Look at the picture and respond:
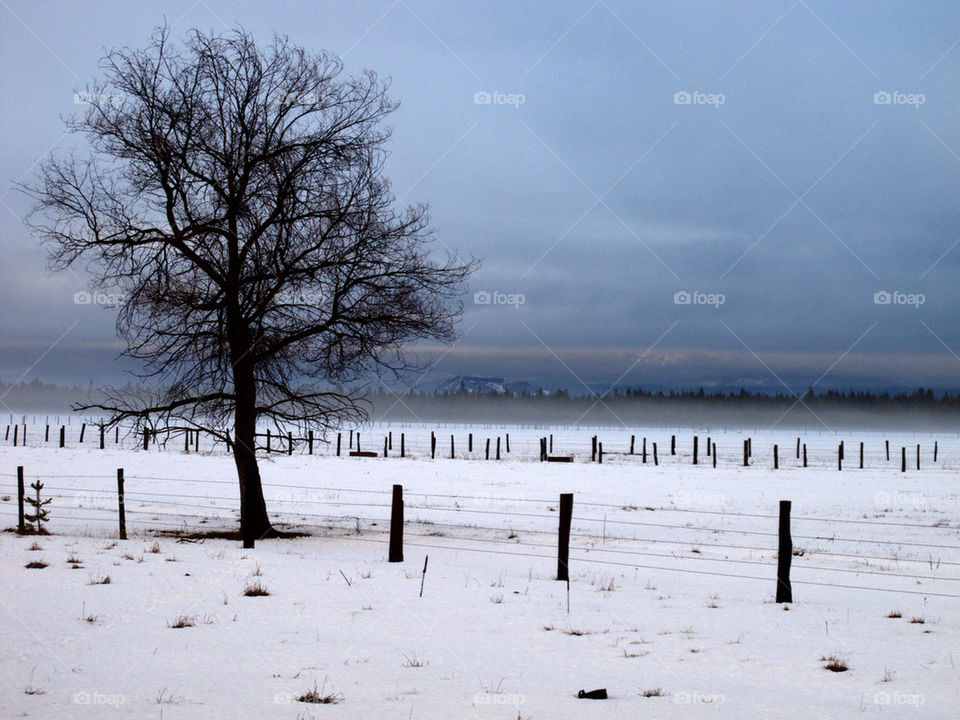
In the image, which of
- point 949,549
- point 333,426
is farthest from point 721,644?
point 949,549

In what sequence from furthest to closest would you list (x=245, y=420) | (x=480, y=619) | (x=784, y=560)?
(x=245, y=420), (x=784, y=560), (x=480, y=619)

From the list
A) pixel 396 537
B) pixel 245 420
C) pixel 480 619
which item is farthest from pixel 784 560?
pixel 245 420

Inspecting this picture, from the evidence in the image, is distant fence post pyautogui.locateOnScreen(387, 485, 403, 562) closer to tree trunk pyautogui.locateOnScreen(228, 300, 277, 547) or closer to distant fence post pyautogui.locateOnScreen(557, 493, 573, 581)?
distant fence post pyautogui.locateOnScreen(557, 493, 573, 581)

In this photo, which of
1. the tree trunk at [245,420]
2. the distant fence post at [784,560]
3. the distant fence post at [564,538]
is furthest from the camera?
the tree trunk at [245,420]

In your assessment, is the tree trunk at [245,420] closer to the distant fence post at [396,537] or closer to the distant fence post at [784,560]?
the distant fence post at [396,537]

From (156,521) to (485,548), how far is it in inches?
358

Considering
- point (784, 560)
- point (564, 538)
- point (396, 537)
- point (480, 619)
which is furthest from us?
point (396, 537)

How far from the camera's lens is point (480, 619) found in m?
10.0

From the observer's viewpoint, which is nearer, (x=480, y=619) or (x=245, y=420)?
(x=480, y=619)

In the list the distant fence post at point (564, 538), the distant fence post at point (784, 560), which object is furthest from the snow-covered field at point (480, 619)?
the distant fence post at point (784, 560)

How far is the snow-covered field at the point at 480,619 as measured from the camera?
6902 millimetres

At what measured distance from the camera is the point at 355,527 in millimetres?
20125

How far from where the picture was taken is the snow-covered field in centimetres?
690

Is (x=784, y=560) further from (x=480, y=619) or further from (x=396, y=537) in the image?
(x=396, y=537)
